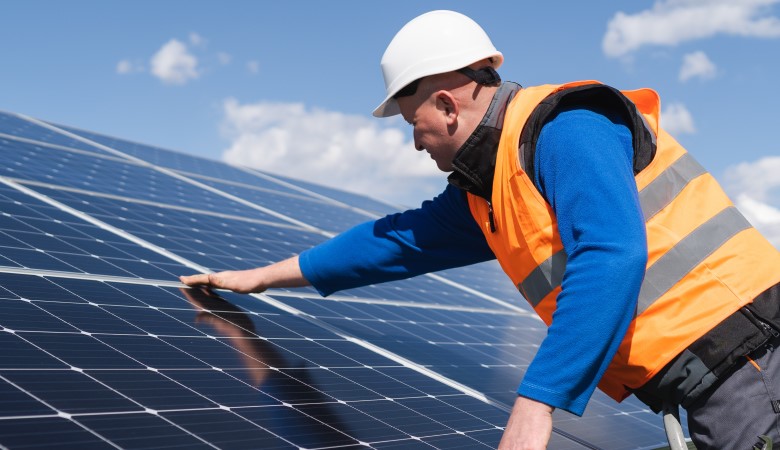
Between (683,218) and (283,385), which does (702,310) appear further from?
(283,385)

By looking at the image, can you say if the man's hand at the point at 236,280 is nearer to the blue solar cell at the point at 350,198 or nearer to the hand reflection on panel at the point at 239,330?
the hand reflection on panel at the point at 239,330

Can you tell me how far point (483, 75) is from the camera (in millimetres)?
3809

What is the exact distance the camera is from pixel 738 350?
3.55m

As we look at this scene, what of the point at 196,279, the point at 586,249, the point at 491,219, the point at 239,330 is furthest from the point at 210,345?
the point at 586,249

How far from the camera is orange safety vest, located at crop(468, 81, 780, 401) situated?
3.51 metres

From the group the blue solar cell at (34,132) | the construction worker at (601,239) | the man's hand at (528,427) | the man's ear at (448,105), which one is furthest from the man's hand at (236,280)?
the blue solar cell at (34,132)

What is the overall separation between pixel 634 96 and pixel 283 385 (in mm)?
2023

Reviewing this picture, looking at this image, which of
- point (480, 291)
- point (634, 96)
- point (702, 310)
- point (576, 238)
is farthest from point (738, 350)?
point (480, 291)

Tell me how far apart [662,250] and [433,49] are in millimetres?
1203

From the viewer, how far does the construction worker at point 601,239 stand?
319cm

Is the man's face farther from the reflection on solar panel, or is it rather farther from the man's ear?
the reflection on solar panel

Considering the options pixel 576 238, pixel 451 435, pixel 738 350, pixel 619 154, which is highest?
A: pixel 619 154

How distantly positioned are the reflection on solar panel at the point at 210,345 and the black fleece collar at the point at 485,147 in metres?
1.19

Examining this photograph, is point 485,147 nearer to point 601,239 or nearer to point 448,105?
point 448,105
